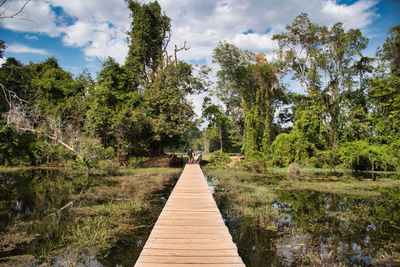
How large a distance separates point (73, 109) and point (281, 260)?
1982cm

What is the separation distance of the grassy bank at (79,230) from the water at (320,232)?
2461mm

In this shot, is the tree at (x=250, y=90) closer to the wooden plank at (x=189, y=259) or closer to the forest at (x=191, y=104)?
the forest at (x=191, y=104)

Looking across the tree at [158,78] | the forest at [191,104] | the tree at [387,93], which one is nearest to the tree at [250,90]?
the forest at [191,104]

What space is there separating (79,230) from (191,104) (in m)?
16.2

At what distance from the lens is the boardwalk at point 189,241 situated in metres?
3.07

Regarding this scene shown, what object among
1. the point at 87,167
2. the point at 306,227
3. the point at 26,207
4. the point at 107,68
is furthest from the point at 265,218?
the point at 107,68

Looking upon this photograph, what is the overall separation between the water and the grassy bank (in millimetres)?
2461

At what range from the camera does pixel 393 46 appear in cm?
1934

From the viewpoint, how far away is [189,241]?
12.2ft

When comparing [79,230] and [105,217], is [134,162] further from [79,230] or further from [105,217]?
[79,230]

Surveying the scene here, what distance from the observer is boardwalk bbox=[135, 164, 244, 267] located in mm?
3074

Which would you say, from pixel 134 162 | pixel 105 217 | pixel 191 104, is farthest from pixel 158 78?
pixel 105 217

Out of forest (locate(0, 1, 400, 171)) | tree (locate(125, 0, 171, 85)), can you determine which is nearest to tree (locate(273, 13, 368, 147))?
forest (locate(0, 1, 400, 171))

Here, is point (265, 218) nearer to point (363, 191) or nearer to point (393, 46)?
point (363, 191)
